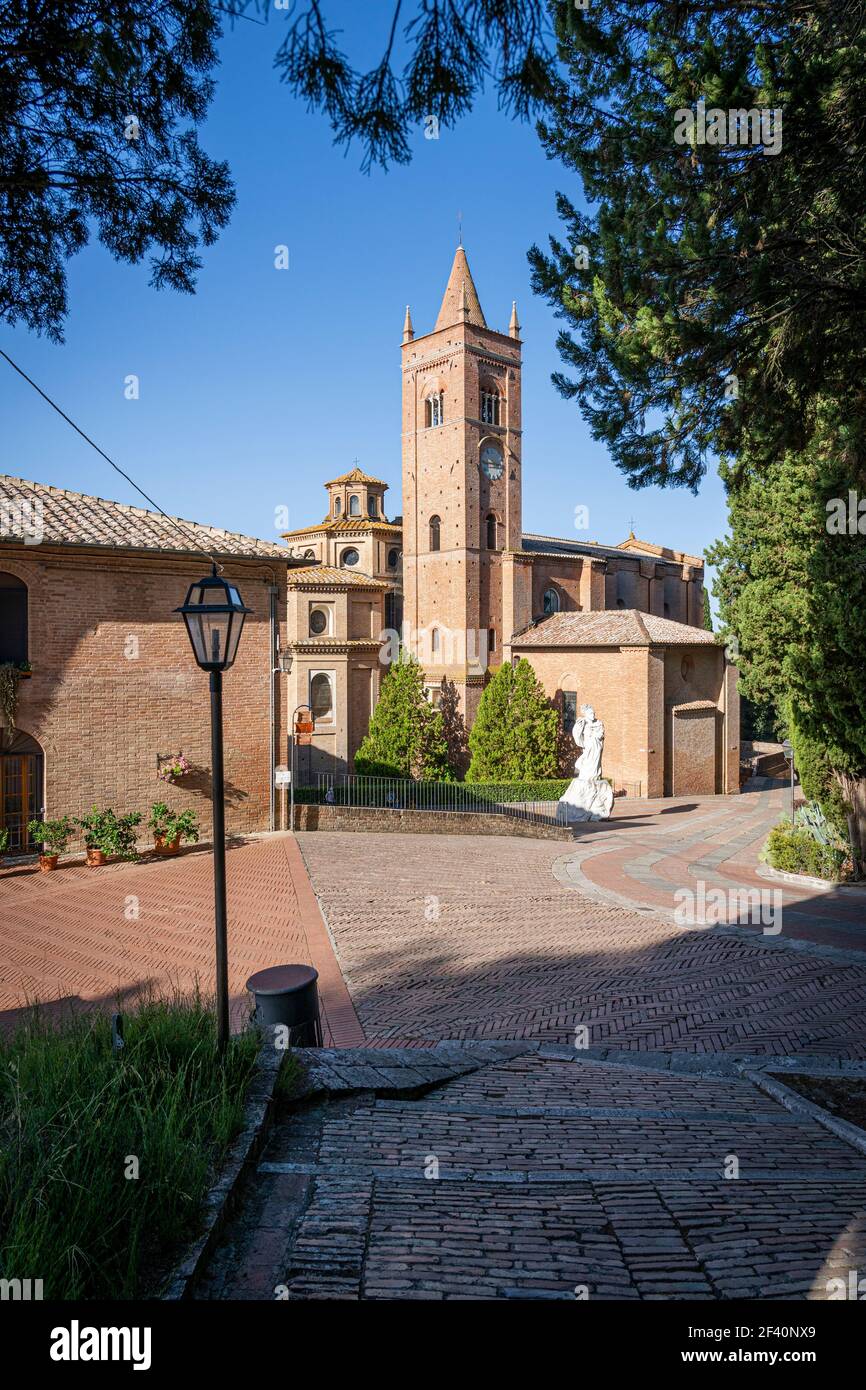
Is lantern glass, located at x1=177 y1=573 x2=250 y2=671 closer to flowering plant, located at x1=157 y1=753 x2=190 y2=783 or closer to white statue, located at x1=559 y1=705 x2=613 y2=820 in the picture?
flowering plant, located at x1=157 y1=753 x2=190 y2=783

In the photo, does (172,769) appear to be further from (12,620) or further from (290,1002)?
(290,1002)

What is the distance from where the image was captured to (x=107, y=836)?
1527 cm

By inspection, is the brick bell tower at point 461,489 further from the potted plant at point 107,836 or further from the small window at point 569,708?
the potted plant at point 107,836

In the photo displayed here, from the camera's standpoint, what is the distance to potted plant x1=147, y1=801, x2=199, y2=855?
52.7 feet

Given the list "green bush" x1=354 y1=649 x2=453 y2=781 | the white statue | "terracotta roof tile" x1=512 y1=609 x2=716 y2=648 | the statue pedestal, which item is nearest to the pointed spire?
"terracotta roof tile" x1=512 y1=609 x2=716 y2=648

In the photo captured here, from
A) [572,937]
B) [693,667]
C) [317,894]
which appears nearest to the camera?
[572,937]

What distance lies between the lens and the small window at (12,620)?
15047 mm

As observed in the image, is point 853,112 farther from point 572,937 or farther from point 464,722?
point 464,722

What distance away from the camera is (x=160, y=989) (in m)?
8.66

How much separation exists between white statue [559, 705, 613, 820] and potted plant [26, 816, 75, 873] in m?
14.6

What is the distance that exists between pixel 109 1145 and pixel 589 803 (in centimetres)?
2200

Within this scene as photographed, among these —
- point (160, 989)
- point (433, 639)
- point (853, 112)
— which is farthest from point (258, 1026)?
point (433, 639)
